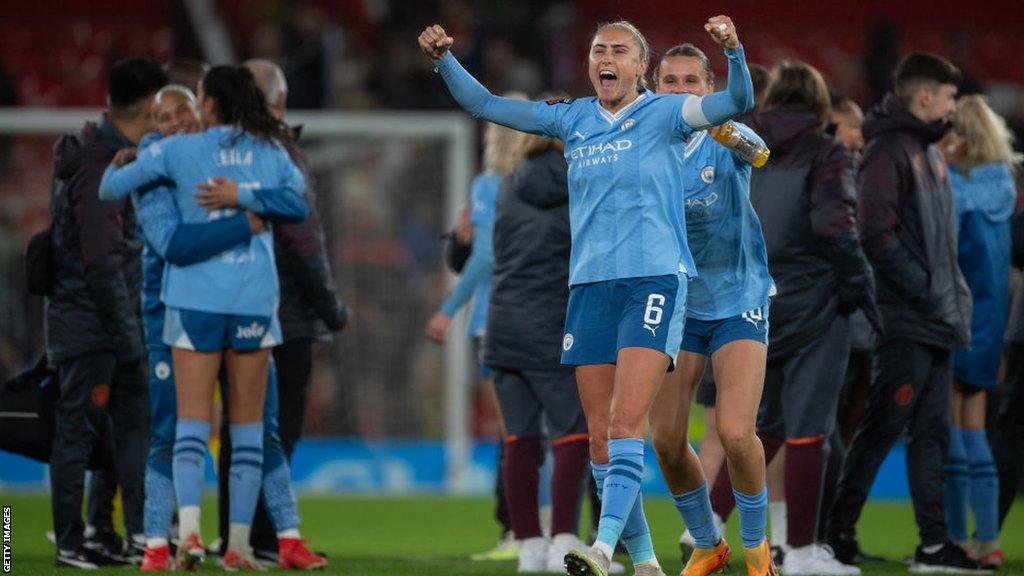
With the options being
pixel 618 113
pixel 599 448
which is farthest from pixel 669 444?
pixel 618 113

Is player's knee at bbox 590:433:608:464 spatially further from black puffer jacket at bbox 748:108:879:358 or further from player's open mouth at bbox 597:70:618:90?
black puffer jacket at bbox 748:108:879:358

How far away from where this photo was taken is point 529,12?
1798 centimetres

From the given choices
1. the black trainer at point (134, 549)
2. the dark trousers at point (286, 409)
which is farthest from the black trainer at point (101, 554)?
the dark trousers at point (286, 409)

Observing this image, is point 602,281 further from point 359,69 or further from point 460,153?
point 359,69

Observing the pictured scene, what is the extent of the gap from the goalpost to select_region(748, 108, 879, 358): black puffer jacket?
21.5ft

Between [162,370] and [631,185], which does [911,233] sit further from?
[162,370]

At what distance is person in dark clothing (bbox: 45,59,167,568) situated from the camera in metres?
7.61

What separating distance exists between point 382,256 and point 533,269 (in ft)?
22.2

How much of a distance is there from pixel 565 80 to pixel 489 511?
6.58 metres

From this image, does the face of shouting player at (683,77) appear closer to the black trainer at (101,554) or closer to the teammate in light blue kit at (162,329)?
the teammate in light blue kit at (162,329)

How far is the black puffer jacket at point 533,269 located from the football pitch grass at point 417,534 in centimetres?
105

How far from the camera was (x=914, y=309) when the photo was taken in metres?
8.03

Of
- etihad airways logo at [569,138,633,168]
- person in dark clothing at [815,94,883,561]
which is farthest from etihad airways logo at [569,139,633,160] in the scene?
person in dark clothing at [815,94,883,561]

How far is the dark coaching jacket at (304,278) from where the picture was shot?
782cm
